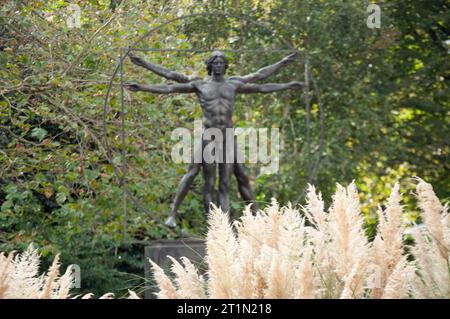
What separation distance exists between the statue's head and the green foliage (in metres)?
0.88

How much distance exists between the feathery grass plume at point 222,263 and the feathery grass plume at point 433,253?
455 mm

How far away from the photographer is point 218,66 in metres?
8.40

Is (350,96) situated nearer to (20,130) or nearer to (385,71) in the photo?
(385,71)

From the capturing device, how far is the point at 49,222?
1170cm

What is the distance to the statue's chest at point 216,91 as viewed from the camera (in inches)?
333

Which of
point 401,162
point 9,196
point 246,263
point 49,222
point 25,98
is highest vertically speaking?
point 246,263

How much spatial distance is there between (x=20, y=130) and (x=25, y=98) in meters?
1.13

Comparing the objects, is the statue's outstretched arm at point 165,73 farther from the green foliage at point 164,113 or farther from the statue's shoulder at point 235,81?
the green foliage at point 164,113

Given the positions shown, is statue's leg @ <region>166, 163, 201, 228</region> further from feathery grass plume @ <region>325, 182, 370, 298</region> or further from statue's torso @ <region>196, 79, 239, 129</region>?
feathery grass plume @ <region>325, 182, 370, 298</region>

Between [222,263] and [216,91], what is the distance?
21.7 feet

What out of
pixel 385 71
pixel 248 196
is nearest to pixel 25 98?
pixel 248 196

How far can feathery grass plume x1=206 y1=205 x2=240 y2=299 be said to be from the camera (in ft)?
6.06

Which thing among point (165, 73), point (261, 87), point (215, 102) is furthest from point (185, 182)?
point (261, 87)

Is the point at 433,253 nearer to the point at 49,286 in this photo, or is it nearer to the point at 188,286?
the point at 188,286
